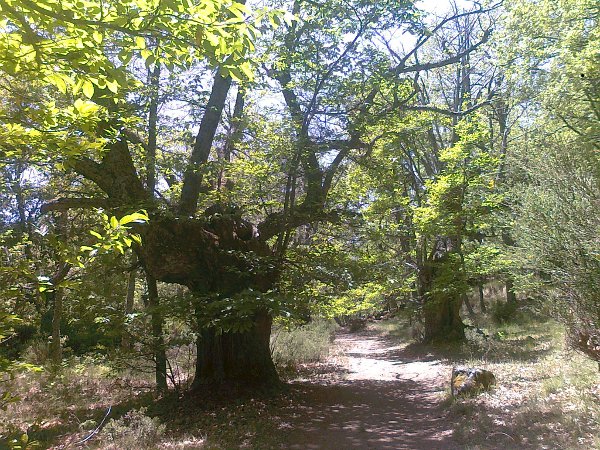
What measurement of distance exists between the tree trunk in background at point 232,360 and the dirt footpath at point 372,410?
120 cm

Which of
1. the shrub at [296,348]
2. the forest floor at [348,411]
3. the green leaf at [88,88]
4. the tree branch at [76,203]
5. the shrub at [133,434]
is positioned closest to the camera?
the green leaf at [88,88]

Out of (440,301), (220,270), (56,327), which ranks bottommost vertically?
(440,301)

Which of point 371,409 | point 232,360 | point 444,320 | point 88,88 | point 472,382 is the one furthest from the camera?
point 444,320

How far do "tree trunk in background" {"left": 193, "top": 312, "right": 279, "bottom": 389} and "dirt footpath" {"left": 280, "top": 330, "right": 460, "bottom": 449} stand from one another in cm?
120

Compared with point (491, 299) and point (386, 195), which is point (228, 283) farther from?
point (491, 299)

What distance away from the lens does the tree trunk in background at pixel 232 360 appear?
10344mm

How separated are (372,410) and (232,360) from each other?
335 centimetres

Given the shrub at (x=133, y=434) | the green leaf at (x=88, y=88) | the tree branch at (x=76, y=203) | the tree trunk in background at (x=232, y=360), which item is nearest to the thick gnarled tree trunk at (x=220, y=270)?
the tree trunk in background at (x=232, y=360)

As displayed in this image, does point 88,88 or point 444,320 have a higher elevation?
point 88,88

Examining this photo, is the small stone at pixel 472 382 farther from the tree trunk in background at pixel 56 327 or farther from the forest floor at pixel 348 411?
the tree trunk in background at pixel 56 327

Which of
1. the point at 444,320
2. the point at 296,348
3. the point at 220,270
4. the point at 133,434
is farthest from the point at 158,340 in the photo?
the point at 444,320

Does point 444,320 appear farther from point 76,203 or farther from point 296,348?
point 76,203

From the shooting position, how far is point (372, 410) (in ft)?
31.9

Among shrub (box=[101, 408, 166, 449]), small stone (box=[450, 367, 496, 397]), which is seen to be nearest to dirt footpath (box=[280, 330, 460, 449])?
small stone (box=[450, 367, 496, 397])
